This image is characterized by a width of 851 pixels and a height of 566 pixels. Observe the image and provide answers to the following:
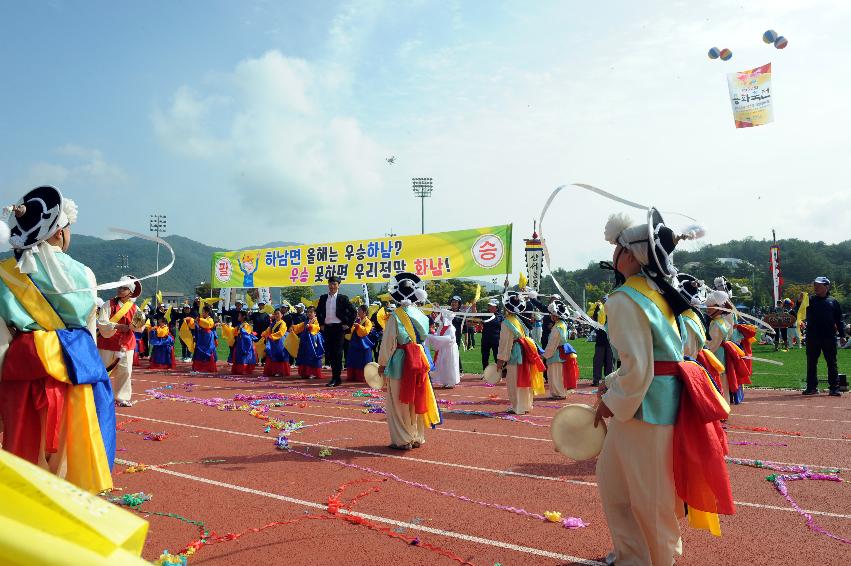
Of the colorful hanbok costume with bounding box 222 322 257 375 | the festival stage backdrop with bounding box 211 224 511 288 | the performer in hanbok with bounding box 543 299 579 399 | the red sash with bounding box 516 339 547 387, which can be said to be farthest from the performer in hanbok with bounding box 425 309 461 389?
the colorful hanbok costume with bounding box 222 322 257 375

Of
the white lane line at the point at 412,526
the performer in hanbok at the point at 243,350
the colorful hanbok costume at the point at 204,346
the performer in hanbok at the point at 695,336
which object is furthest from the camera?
the colorful hanbok costume at the point at 204,346

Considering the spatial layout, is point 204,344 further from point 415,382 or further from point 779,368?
point 779,368

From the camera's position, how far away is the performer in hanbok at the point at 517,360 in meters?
9.66

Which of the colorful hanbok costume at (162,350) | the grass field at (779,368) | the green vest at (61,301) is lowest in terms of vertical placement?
the grass field at (779,368)

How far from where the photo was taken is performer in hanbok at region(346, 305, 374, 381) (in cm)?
1467

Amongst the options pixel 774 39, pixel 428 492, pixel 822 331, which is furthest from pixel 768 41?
pixel 428 492

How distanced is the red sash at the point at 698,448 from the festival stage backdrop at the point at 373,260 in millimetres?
12252

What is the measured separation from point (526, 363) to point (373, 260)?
9009mm

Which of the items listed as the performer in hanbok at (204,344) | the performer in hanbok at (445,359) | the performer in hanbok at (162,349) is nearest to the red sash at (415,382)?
the performer in hanbok at (445,359)

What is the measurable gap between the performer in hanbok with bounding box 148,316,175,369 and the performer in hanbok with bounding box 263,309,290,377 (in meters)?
3.65

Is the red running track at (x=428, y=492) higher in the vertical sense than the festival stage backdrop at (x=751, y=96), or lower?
lower

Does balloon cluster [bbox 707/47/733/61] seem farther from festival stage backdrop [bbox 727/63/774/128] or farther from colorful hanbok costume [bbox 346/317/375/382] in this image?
colorful hanbok costume [bbox 346/317/375/382]

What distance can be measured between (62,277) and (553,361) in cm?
935

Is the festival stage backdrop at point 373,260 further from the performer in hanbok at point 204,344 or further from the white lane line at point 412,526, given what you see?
the white lane line at point 412,526
